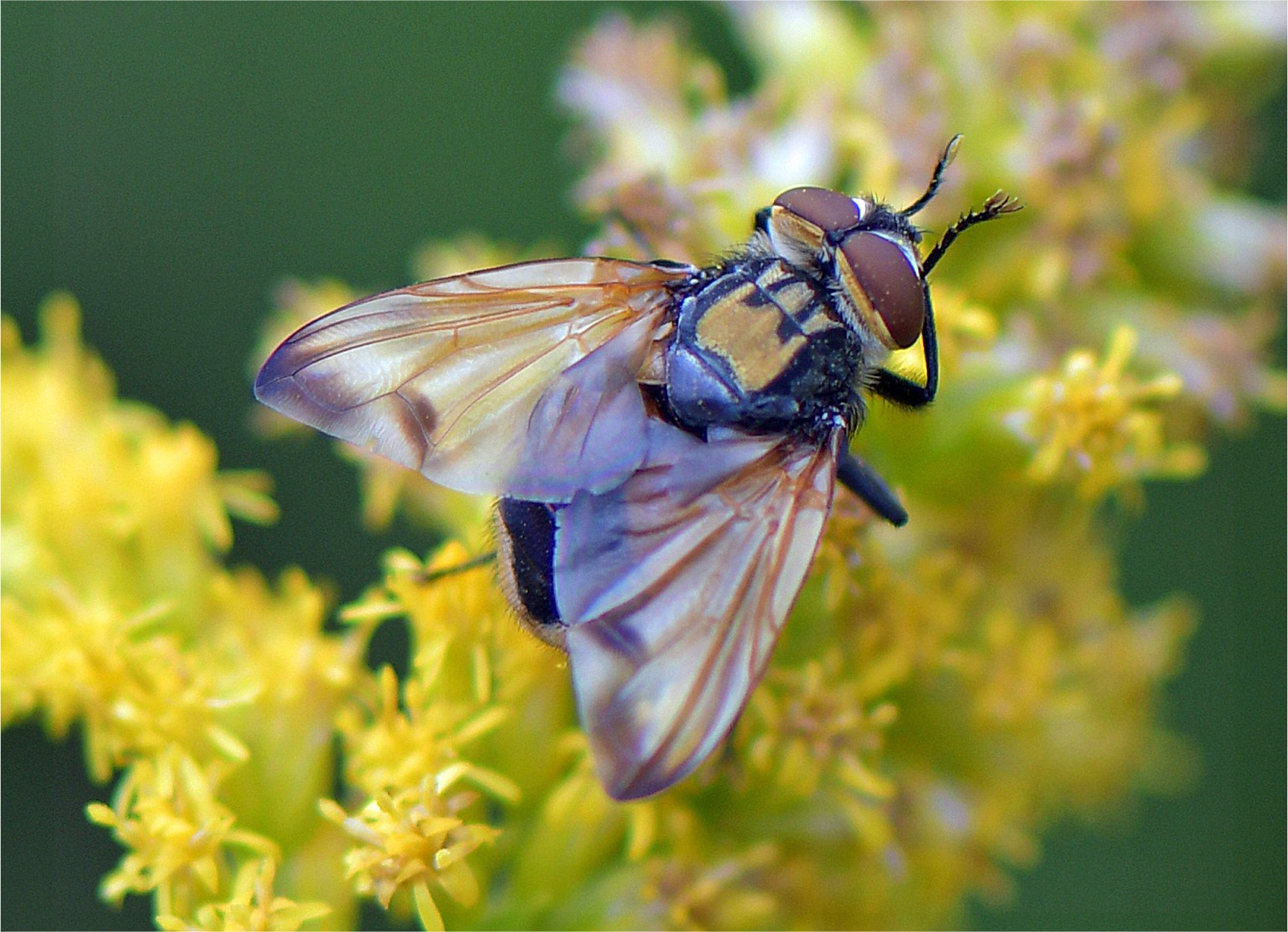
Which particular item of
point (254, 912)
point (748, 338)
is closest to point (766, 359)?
point (748, 338)

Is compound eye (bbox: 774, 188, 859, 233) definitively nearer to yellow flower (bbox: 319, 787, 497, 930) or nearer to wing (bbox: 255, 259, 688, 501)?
wing (bbox: 255, 259, 688, 501)

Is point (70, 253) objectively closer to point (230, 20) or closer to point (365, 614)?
point (230, 20)

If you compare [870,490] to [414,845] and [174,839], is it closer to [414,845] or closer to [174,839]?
[414,845]

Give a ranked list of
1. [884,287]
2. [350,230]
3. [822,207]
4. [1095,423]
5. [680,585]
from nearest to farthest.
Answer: [680,585]
[884,287]
[822,207]
[1095,423]
[350,230]

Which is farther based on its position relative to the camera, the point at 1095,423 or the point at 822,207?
the point at 1095,423

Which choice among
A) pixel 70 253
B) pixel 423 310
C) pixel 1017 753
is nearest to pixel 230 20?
pixel 70 253
